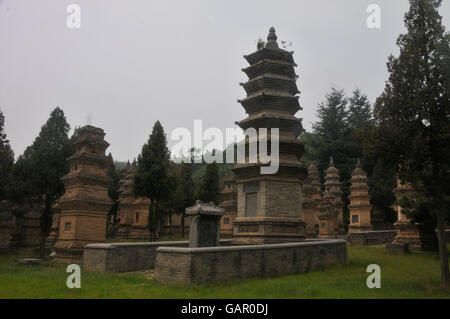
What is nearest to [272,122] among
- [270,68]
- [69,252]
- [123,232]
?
[270,68]

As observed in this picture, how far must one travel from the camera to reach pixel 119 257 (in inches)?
639

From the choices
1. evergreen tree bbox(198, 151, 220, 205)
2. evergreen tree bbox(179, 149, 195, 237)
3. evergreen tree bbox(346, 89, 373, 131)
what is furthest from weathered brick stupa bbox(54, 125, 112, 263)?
evergreen tree bbox(346, 89, 373, 131)

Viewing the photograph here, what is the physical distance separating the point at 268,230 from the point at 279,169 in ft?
9.93

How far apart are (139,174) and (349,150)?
108 ft

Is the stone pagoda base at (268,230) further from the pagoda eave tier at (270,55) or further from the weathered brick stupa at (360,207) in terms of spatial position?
the weathered brick stupa at (360,207)

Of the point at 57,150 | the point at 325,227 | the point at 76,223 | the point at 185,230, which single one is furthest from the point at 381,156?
the point at 185,230

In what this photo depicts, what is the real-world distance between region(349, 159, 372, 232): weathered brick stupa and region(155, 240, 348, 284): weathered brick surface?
23213mm

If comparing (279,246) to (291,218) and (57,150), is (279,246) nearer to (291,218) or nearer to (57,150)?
(291,218)

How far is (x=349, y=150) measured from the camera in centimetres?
5531

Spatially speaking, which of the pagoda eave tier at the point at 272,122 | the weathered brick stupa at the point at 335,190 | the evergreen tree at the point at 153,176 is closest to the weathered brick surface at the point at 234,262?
the pagoda eave tier at the point at 272,122

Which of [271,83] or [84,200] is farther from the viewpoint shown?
[84,200]

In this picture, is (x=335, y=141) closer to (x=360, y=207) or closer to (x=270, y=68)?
(x=360, y=207)

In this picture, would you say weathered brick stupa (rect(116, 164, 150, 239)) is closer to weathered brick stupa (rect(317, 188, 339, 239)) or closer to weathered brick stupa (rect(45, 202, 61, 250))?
weathered brick stupa (rect(45, 202, 61, 250))

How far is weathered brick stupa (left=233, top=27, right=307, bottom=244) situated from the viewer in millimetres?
18484
